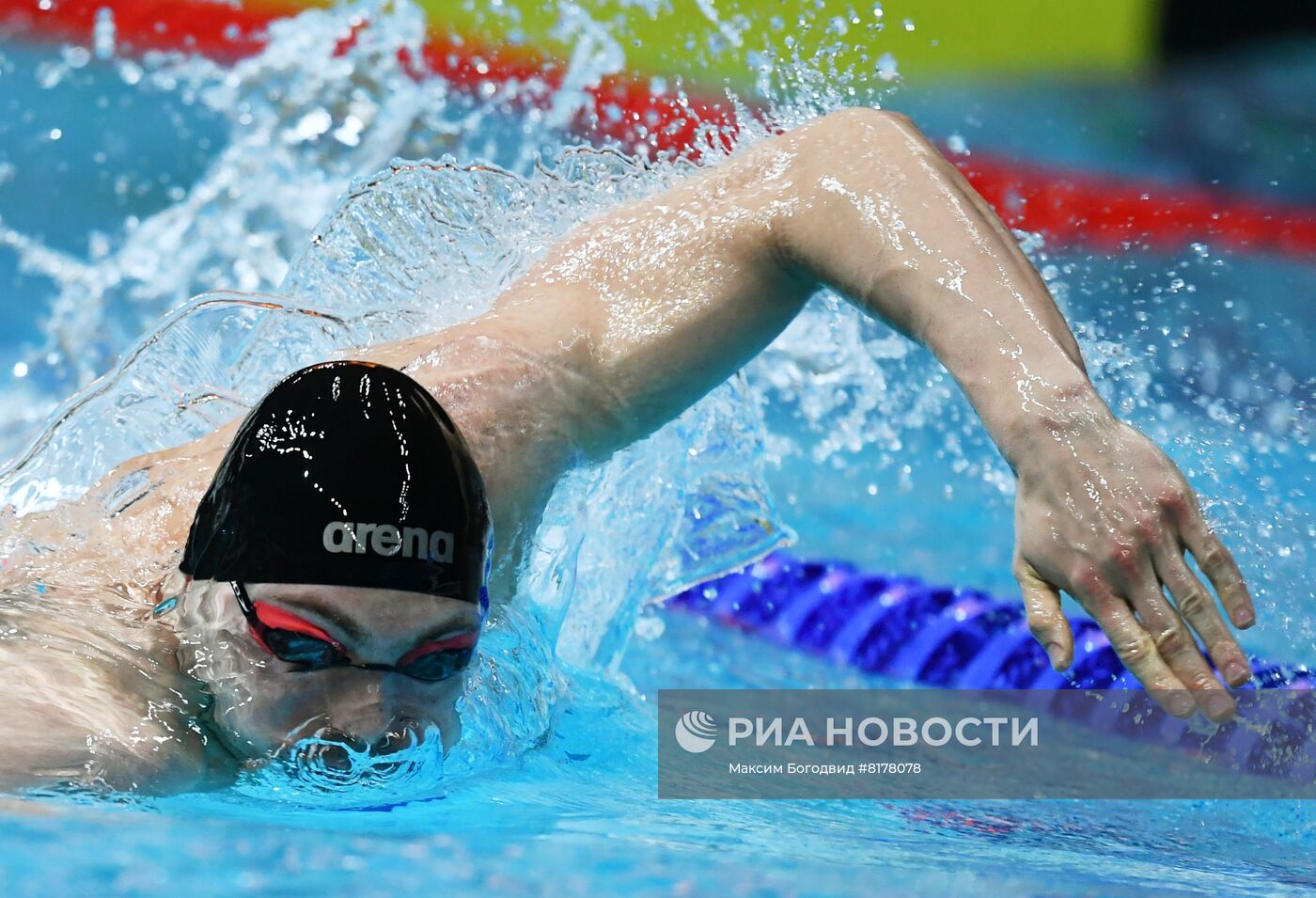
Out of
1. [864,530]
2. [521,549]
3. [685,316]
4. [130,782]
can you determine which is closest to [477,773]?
[521,549]

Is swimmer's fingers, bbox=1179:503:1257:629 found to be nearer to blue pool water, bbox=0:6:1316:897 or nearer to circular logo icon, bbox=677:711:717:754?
blue pool water, bbox=0:6:1316:897

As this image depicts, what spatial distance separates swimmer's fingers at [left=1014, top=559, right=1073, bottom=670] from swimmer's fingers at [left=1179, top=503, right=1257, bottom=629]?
128 mm

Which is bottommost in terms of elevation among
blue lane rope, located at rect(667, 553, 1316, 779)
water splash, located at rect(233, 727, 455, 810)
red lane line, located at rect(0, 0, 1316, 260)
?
water splash, located at rect(233, 727, 455, 810)

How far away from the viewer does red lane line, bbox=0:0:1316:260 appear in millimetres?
4402

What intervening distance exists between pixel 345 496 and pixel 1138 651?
730mm

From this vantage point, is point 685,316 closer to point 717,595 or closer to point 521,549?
point 521,549

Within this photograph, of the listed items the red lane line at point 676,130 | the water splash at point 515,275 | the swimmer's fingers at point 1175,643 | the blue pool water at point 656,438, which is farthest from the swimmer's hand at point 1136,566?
the red lane line at point 676,130

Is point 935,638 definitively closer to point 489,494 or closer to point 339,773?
point 489,494

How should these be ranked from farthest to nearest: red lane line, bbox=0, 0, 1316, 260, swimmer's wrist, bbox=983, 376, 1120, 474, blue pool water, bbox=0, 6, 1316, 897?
1. red lane line, bbox=0, 0, 1316, 260
2. swimmer's wrist, bbox=983, 376, 1120, 474
3. blue pool water, bbox=0, 6, 1316, 897

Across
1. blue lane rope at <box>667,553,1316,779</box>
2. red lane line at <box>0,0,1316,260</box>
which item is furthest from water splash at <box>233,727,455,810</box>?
red lane line at <box>0,0,1316,260</box>

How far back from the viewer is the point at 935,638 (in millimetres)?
2904

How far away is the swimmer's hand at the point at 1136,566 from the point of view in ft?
4.17

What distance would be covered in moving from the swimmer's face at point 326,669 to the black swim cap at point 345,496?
17mm

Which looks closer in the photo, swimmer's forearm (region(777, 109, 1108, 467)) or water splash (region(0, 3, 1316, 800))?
swimmer's forearm (region(777, 109, 1108, 467))
